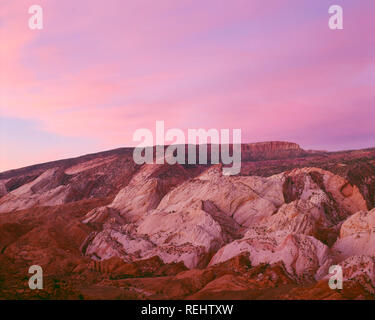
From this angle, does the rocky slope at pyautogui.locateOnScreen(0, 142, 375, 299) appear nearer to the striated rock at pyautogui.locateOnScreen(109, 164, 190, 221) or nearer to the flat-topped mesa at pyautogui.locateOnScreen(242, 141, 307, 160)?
the striated rock at pyautogui.locateOnScreen(109, 164, 190, 221)

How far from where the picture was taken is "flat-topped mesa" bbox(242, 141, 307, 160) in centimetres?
8956

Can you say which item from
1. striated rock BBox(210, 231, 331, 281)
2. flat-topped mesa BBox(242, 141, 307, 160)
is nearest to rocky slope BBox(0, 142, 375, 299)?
striated rock BBox(210, 231, 331, 281)

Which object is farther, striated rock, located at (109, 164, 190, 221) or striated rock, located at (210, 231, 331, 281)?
striated rock, located at (109, 164, 190, 221)

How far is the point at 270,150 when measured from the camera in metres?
92.0

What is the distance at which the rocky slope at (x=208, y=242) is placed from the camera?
16266mm

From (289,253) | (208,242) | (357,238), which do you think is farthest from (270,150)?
(289,253)

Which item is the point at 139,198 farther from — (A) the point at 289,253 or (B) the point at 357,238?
(B) the point at 357,238

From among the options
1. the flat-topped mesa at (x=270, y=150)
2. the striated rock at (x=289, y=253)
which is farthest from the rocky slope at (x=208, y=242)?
the flat-topped mesa at (x=270, y=150)

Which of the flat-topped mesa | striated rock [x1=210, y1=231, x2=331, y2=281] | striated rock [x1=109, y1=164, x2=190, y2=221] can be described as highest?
the flat-topped mesa

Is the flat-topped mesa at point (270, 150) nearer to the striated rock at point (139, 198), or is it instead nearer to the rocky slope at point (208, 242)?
the rocky slope at point (208, 242)

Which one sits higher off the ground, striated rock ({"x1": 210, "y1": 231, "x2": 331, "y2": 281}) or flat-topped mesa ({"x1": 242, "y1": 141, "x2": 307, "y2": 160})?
flat-topped mesa ({"x1": 242, "y1": 141, "x2": 307, "y2": 160})

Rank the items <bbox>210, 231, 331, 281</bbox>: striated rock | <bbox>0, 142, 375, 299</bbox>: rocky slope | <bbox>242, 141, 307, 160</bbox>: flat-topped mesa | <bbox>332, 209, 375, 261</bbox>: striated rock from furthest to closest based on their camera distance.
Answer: <bbox>242, 141, 307, 160</bbox>: flat-topped mesa, <bbox>332, 209, 375, 261</bbox>: striated rock, <bbox>210, 231, 331, 281</bbox>: striated rock, <bbox>0, 142, 375, 299</bbox>: rocky slope

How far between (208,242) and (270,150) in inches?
2816

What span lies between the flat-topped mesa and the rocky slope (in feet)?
162
